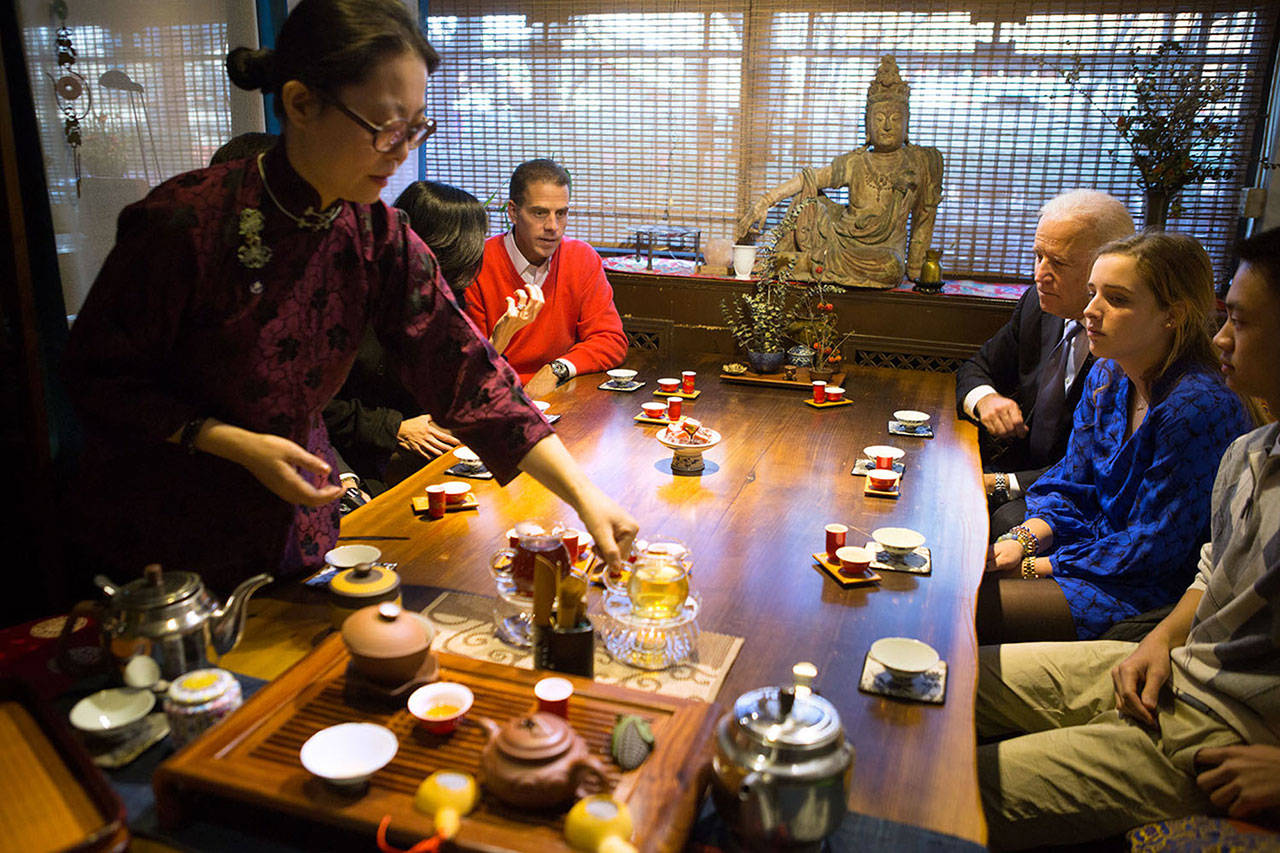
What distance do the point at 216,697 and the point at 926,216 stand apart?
396 cm

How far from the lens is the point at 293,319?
1.47 meters

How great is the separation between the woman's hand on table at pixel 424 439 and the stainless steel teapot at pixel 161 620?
1595 mm

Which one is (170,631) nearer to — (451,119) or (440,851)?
(440,851)

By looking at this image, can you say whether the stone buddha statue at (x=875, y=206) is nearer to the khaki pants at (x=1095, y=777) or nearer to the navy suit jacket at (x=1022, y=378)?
the navy suit jacket at (x=1022, y=378)

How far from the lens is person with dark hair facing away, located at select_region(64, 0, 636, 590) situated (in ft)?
4.34

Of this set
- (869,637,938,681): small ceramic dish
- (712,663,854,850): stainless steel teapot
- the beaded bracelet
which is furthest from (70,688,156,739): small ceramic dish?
Result: the beaded bracelet

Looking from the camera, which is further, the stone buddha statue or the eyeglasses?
the stone buddha statue

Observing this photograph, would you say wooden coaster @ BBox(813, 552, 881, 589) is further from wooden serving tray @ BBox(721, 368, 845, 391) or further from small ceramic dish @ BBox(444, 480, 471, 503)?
wooden serving tray @ BBox(721, 368, 845, 391)

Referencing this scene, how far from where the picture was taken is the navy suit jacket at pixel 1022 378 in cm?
290

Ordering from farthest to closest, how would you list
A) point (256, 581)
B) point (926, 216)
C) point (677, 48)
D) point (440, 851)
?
point (677, 48)
point (926, 216)
point (256, 581)
point (440, 851)

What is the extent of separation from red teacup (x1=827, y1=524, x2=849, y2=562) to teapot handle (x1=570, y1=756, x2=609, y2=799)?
0.93 m

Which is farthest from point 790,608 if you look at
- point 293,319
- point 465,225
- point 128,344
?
point 465,225

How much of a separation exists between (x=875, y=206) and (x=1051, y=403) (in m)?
1.70

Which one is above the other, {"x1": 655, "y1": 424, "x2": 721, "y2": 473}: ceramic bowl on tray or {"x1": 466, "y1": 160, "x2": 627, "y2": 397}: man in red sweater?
{"x1": 466, "y1": 160, "x2": 627, "y2": 397}: man in red sweater
